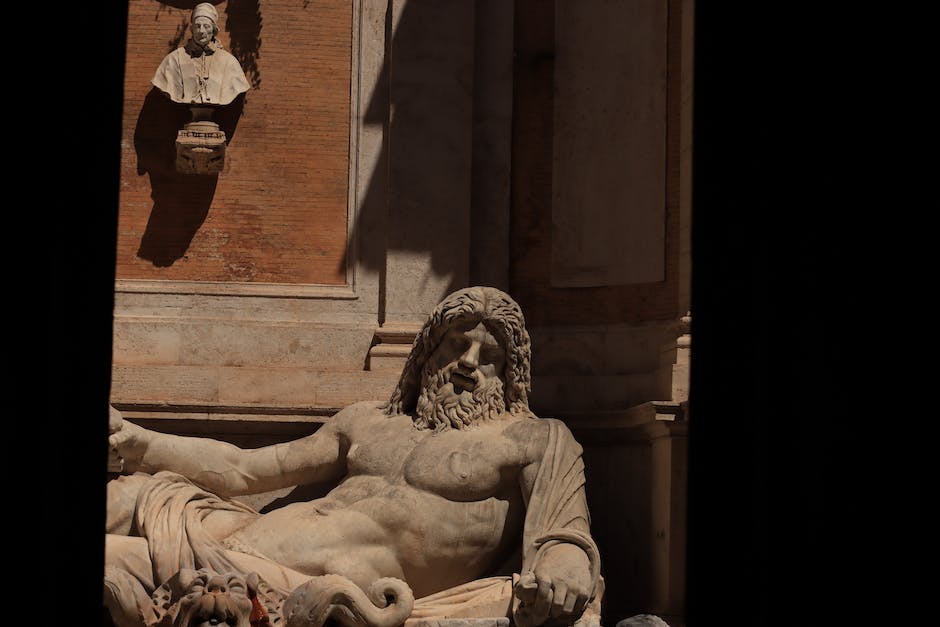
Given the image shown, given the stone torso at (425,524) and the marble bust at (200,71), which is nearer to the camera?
the stone torso at (425,524)

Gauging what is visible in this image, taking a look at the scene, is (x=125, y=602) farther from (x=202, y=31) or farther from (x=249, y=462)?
(x=202, y=31)

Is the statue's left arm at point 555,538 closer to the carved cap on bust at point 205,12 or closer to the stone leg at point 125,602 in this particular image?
the stone leg at point 125,602

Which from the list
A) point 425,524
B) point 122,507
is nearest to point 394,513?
point 425,524

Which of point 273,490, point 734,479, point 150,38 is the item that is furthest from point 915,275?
point 150,38

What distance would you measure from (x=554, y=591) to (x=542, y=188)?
116 inches

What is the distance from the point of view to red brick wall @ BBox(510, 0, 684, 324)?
8695 millimetres

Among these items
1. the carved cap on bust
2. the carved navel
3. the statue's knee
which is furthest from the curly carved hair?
the carved cap on bust

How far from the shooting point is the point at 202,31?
8.91m

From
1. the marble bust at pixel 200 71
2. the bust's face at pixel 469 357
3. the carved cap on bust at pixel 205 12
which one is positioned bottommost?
the bust's face at pixel 469 357

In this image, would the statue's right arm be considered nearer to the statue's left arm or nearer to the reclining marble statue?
the reclining marble statue

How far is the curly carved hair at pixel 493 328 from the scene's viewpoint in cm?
745

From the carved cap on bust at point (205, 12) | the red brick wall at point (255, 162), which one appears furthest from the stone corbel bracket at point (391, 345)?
the carved cap on bust at point (205, 12)

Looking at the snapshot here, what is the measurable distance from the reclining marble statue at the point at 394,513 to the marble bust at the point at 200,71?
6.73 ft

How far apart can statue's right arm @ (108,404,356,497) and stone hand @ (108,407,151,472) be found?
1.5 inches
